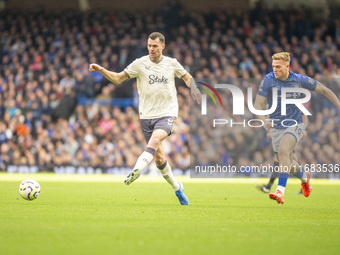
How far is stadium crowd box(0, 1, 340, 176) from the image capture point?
67.5 feet

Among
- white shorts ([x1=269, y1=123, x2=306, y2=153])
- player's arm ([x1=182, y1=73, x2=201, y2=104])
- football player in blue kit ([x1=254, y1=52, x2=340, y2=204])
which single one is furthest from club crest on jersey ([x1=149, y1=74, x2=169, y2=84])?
white shorts ([x1=269, y1=123, x2=306, y2=153])

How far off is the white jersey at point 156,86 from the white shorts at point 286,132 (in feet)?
6.14

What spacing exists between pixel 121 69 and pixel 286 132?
14.7 meters

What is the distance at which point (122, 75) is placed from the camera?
382 inches

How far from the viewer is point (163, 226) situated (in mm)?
6801

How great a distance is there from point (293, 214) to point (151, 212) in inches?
77.8

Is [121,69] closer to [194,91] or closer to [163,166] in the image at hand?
[163,166]

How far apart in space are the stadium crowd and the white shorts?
851cm

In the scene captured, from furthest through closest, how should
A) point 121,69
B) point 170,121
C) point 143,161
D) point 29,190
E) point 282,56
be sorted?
point 121,69, point 282,56, point 170,121, point 29,190, point 143,161

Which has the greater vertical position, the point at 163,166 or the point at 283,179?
the point at 163,166

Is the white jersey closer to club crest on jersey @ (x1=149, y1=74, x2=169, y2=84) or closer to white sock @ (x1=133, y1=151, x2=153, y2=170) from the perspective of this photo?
club crest on jersey @ (x1=149, y1=74, x2=169, y2=84)

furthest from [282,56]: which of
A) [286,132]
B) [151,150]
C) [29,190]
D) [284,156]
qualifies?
[29,190]

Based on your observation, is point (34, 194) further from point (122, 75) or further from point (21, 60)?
point (21, 60)

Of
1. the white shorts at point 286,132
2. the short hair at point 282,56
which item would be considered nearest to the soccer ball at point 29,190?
the white shorts at point 286,132
